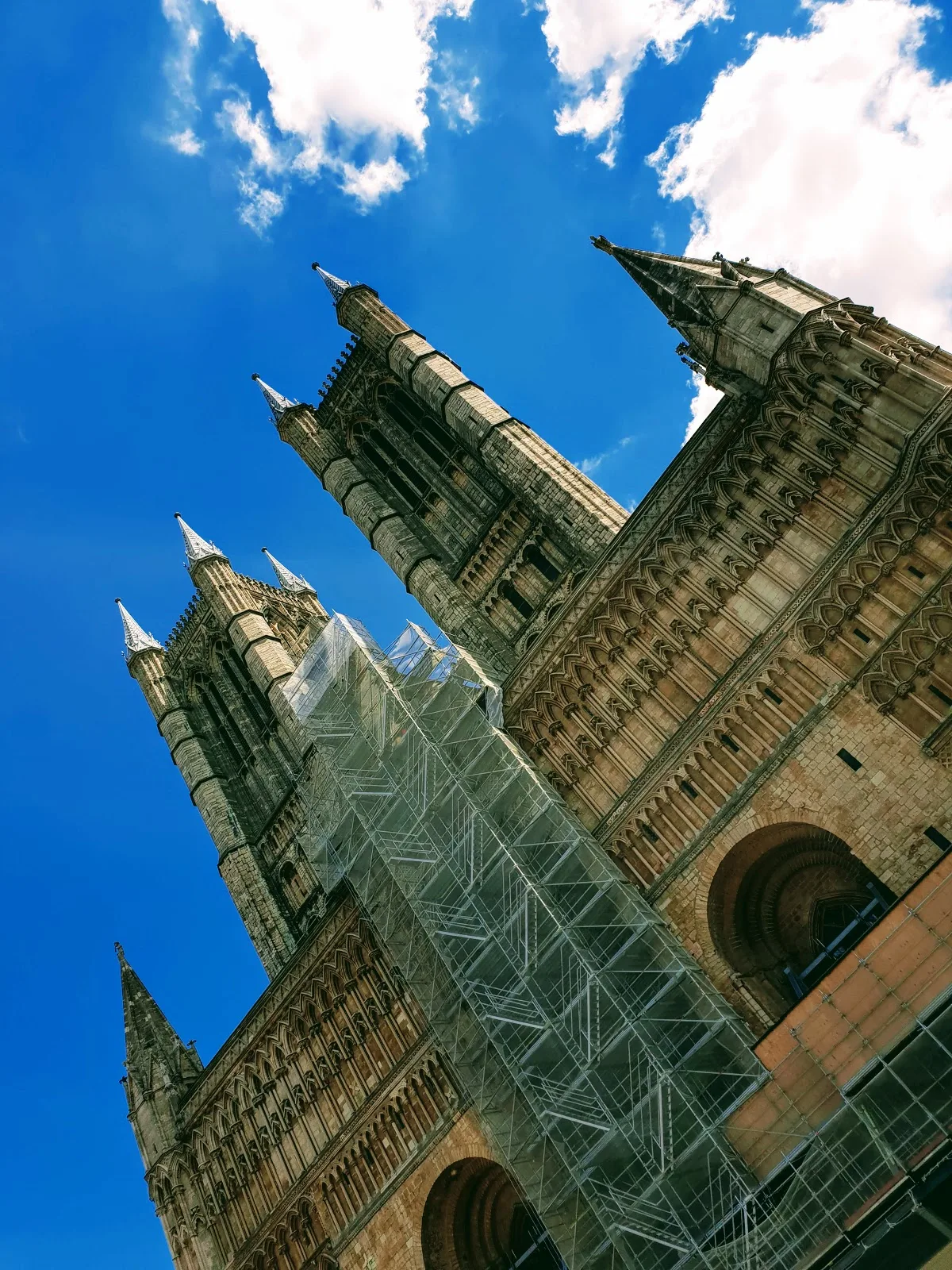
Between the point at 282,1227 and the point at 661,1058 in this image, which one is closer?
the point at 661,1058

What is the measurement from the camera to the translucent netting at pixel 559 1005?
1435cm

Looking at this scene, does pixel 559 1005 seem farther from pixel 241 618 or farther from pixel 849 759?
pixel 241 618

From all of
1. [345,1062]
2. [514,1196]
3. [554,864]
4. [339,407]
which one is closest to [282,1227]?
[345,1062]

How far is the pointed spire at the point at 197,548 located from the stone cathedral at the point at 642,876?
45.3 ft

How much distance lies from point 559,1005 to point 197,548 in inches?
1109

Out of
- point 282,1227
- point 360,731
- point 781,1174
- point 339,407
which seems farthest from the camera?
point 339,407

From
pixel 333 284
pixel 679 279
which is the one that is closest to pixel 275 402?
pixel 333 284

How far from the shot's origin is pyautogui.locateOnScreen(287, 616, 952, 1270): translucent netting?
14.4m

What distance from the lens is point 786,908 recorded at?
17750 millimetres

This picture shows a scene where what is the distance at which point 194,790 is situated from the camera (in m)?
34.3

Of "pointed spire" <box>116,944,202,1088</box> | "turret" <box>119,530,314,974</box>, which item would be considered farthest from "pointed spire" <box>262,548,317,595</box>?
"pointed spire" <box>116,944,202,1088</box>

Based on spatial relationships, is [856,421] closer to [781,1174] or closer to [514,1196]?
[781,1174]

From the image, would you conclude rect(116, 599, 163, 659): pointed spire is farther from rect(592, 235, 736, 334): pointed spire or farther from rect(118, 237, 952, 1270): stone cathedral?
rect(592, 235, 736, 334): pointed spire

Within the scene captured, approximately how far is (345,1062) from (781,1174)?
11.5m
